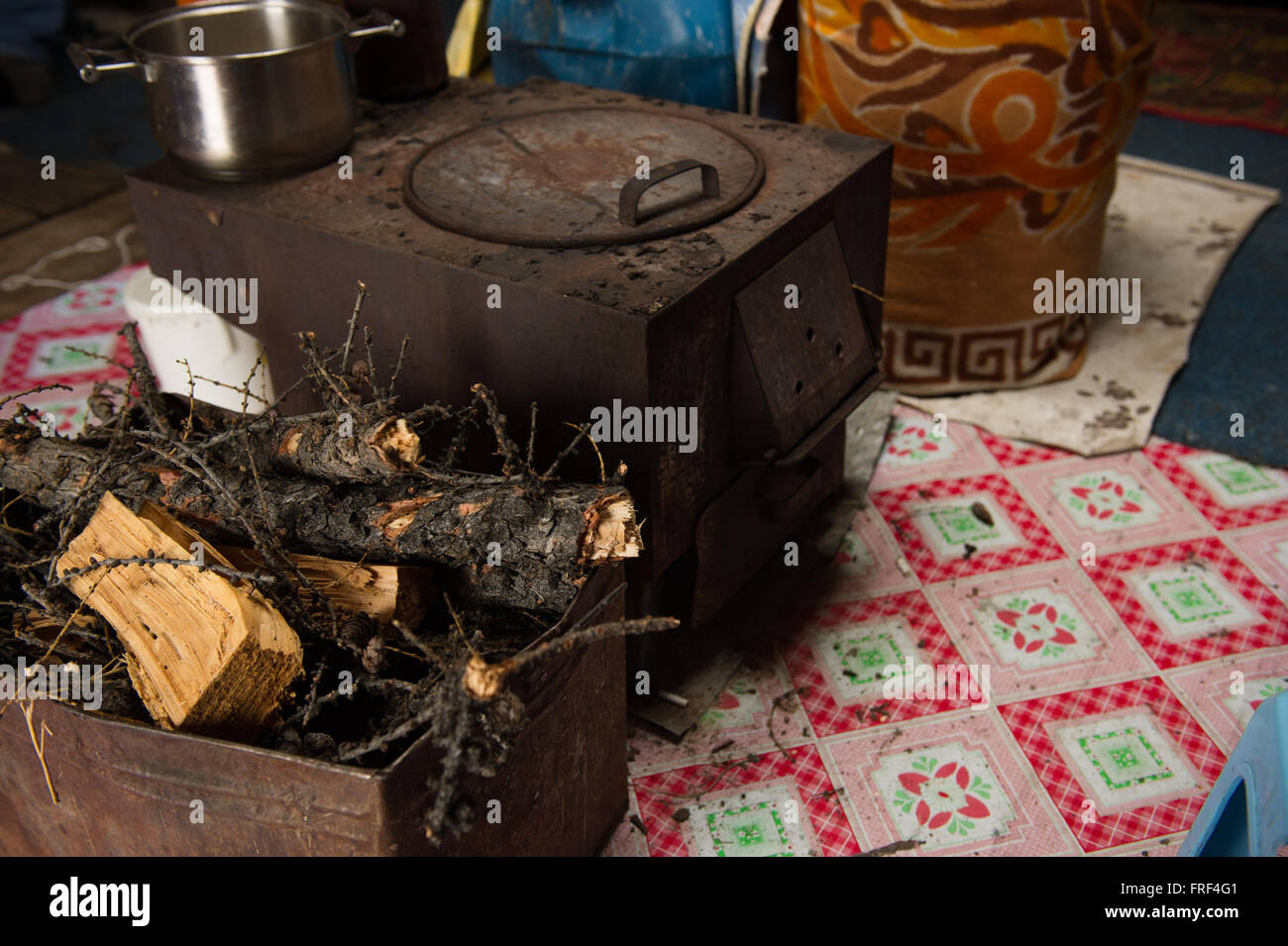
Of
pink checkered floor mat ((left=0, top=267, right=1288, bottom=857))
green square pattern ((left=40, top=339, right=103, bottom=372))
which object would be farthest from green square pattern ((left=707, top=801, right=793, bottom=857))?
green square pattern ((left=40, top=339, right=103, bottom=372))

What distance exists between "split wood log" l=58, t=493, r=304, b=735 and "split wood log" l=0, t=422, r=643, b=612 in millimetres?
94

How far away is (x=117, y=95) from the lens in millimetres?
5000

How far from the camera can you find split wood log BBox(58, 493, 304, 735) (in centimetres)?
133

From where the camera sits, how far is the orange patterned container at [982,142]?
249cm

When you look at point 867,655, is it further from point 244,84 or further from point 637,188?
point 244,84

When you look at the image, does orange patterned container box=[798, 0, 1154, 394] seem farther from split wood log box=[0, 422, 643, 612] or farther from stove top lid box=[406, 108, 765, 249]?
split wood log box=[0, 422, 643, 612]

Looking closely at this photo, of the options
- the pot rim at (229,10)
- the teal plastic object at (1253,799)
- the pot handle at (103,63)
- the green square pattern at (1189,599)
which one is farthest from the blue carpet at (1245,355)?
the pot handle at (103,63)

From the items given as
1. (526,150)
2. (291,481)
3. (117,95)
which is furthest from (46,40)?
(291,481)

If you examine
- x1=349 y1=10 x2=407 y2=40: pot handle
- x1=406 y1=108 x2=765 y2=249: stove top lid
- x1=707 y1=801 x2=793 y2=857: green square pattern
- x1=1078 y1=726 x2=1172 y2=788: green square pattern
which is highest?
x1=349 y1=10 x2=407 y2=40: pot handle

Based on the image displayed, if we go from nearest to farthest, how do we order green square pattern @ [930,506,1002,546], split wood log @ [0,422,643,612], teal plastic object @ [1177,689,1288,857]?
teal plastic object @ [1177,689,1288,857]
split wood log @ [0,422,643,612]
green square pattern @ [930,506,1002,546]

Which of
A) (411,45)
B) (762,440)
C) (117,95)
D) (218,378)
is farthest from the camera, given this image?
(117,95)

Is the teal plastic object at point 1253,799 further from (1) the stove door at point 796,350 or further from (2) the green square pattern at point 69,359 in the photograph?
(2) the green square pattern at point 69,359

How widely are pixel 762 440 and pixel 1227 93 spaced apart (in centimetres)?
384
